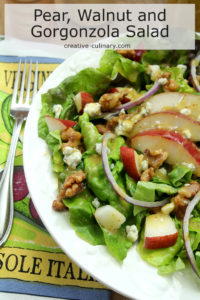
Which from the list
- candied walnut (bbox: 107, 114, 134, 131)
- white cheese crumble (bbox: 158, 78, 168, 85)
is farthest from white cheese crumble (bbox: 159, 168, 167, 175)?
white cheese crumble (bbox: 158, 78, 168, 85)

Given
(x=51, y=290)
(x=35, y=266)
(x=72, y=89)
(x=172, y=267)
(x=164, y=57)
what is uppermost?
(x=164, y=57)

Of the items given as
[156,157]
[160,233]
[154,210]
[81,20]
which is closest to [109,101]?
[156,157]

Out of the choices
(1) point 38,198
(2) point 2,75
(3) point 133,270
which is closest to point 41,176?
(1) point 38,198

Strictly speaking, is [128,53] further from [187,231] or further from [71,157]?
[187,231]

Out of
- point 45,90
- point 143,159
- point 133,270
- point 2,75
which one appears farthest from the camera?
point 2,75

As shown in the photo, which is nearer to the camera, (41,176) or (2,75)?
(41,176)

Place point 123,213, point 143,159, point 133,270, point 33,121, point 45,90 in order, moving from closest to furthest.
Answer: point 133,270 < point 123,213 < point 143,159 < point 33,121 < point 45,90

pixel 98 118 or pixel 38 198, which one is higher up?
pixel 98 118

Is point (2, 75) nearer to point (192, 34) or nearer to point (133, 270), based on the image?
point (192, 34)
